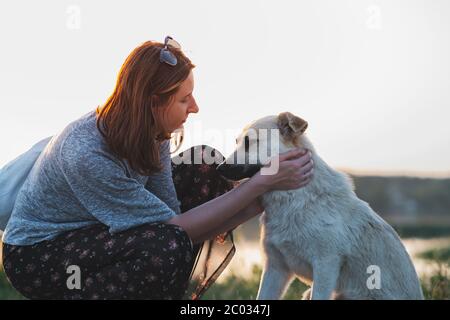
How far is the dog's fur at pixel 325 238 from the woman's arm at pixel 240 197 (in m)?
0.11

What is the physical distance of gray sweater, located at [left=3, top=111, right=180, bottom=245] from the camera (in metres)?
3.52

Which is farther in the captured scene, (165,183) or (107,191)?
(165,183)

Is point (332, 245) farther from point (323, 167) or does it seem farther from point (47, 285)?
point (47, 285)

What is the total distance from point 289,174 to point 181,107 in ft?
Answer: 2.26

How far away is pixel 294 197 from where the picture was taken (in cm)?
386

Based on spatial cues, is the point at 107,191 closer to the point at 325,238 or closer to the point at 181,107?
the point at 181,107

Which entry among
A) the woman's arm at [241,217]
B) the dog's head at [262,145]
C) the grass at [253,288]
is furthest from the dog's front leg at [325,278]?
the grass at [253,288]

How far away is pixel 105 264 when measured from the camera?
11.6ft

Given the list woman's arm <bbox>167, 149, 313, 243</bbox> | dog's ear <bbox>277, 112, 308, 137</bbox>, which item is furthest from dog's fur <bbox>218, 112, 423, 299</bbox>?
woman's arm <bbox>167, 149, 313, 243</bbox>

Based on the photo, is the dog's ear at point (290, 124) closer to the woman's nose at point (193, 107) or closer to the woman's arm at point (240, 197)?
the woman's arm at point (240, 197)

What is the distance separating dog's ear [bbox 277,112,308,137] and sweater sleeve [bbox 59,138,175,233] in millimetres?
836

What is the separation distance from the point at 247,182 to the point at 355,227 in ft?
2.08

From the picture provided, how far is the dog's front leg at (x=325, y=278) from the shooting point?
12.0 feet

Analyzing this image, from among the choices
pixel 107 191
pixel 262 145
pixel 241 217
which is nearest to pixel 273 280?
pixel 241 217
